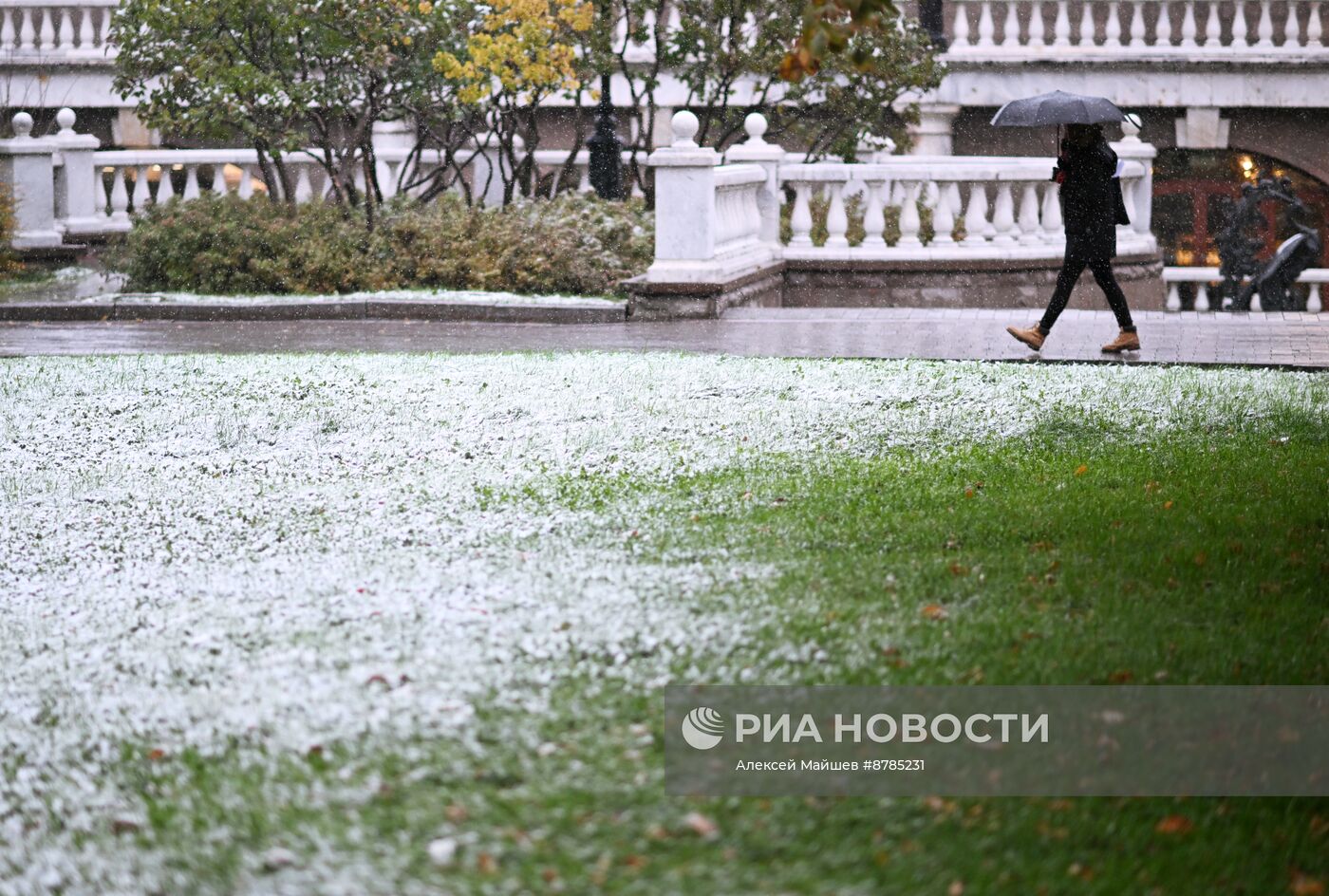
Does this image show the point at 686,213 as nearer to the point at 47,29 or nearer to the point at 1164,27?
the point at 1164,27

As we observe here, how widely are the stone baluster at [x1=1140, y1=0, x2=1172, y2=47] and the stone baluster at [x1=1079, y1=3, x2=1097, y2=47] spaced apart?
0.70 meters

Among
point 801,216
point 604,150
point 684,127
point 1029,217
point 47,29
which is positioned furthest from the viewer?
point 47,29

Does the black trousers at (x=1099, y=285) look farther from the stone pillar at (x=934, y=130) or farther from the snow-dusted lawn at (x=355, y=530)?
the stone pillar at (x=934, y=130)

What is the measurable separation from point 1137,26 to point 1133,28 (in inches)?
2.4

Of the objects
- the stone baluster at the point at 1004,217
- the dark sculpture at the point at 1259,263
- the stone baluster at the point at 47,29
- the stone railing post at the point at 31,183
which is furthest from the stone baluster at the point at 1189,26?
the stone baluster at the point at 47,29

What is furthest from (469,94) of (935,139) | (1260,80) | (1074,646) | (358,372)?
(1074,646)

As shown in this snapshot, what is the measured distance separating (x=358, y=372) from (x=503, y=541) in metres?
5.03

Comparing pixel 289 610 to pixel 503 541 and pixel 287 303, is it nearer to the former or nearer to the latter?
pixel 503 541

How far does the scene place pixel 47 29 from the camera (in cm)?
2719

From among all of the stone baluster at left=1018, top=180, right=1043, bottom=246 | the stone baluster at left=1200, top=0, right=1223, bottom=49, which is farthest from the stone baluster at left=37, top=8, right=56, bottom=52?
the stone baluster at left=1200, top=0, right=1223, bottom=49

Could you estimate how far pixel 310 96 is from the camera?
58.5ft

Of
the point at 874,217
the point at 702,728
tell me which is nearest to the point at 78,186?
the point at 874,217

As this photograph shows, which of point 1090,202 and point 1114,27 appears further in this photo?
point 1114,27

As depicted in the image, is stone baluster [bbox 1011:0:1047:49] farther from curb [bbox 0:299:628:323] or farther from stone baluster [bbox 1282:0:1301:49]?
curb [bbox 0:299:628:323]
